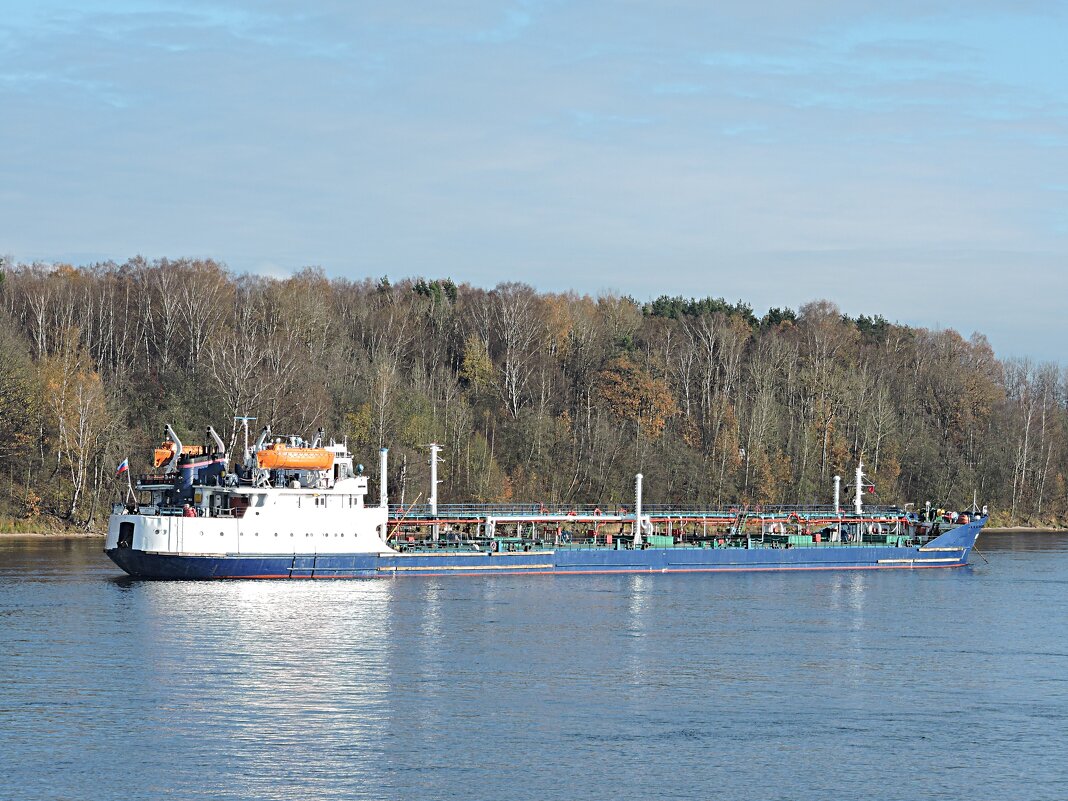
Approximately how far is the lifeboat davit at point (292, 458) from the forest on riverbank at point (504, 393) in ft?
93.1

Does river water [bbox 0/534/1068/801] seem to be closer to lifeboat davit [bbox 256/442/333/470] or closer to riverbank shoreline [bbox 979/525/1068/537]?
lifeboat davit [bbox 256/442/333/470]

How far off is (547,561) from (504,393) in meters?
44.5

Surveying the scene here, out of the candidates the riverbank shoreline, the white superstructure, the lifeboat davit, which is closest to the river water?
the white superstructure

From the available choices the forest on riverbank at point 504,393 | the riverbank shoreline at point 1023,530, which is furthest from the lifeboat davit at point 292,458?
the riverbank shoreline at point 1023,530

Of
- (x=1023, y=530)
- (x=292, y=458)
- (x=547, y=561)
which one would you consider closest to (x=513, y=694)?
(x=292, y=458)

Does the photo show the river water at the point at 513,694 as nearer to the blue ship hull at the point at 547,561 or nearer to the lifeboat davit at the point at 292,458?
the blue ship hull at the point at 547,561

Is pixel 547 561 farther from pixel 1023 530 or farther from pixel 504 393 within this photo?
pixel 1023 530

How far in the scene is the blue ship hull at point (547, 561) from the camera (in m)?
69.4

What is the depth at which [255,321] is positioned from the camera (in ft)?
389

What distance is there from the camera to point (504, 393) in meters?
123

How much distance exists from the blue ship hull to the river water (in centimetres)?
174

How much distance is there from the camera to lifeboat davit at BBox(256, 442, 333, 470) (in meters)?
70.2

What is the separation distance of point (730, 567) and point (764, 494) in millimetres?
39079

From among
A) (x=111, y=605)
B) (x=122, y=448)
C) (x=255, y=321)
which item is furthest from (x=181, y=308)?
(x=111, y=605)
